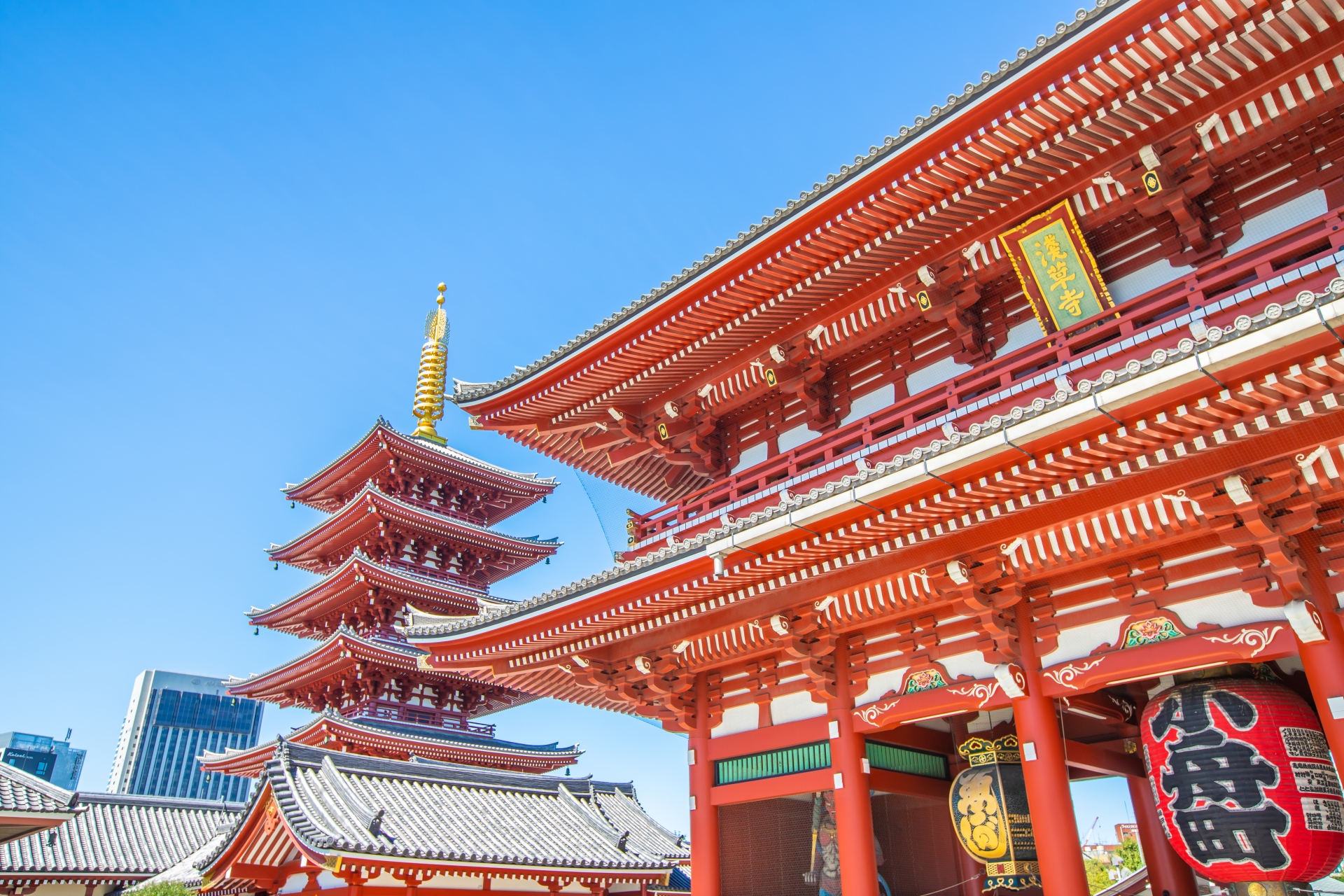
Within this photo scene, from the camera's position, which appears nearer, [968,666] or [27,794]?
[968,666]

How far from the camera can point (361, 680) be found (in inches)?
1034

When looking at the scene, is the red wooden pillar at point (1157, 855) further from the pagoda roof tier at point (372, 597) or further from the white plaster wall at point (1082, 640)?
the pagoda roof tier at point (372, 597)

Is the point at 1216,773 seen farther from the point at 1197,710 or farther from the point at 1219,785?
the point at 1197,710

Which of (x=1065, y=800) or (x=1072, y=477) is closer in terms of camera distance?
(x=1072, y=477)

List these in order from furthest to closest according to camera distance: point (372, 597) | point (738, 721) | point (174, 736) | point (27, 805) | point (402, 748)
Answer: point (174, 736) → point (372, 597) → point (402, 748) → point (27, 805) → point (738, 721)

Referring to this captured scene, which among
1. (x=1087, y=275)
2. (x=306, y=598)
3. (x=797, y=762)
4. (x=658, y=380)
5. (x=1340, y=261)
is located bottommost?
(x=797, y=762)

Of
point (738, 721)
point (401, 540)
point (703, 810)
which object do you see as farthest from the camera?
point (401, 540)

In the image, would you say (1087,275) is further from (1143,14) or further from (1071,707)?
(1071,707)

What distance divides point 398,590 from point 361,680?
2.86m

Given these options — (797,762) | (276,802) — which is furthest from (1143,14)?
(276,802)

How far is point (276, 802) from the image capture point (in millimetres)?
14305

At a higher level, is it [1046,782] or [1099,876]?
[1046,782]

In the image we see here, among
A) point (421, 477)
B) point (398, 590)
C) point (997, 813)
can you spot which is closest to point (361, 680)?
point (398, 590)

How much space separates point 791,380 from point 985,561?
13.0 feet
